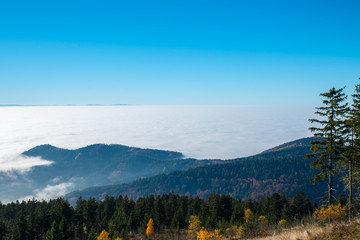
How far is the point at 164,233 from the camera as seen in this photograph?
59.2 meters

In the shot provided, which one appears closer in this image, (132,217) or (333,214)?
(333,214)

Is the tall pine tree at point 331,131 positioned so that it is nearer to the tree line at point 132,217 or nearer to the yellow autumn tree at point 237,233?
the yellow autumn tree at point 237,233

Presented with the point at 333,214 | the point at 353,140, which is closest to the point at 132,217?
the point at 333,214

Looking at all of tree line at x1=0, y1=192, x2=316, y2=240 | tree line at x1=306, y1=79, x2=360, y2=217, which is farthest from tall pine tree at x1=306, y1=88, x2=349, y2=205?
tree line at x1=0, y1=192, x2=316, y2=240

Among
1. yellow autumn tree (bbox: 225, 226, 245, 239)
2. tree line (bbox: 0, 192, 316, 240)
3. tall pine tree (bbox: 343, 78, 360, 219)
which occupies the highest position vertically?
tall pine tree (bbox: 343, 78, 360, 219)

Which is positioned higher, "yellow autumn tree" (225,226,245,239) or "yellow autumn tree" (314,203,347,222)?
"yellow autumn tree" (314,203,347,222)

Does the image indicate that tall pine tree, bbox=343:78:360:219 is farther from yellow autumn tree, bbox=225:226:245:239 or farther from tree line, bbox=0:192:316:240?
tree line, bbox=0:192:316:240

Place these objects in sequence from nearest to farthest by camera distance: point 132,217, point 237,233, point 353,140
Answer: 1. point 353,140
2. point 237,233
3. point 132,217

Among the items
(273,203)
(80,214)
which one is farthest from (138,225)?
(273,203)

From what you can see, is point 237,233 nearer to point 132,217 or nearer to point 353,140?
point 353,140

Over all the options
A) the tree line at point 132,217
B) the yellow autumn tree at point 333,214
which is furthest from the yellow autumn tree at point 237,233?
the tree line at point 132,217

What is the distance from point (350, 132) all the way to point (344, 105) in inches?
108

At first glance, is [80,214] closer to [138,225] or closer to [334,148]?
[138,225]

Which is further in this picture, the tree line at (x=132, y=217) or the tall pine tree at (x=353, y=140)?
the tree line at (x=132, y=217)
